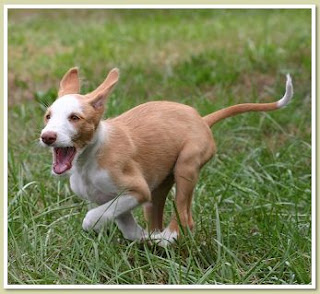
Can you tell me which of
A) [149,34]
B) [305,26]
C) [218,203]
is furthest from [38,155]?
[305,26]

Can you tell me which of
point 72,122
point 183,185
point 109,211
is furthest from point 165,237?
point 72,122

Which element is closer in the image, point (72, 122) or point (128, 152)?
point (72, 122)

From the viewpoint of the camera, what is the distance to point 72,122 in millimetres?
3762

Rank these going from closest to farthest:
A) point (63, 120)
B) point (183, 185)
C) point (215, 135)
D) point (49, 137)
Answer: point (49, 137)
point (63, 120)
point (183, 185)
point (215, 135)

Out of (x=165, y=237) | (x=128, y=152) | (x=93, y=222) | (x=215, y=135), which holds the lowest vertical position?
(x=215, y=135)

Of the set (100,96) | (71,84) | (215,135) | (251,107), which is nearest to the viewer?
(100,96)

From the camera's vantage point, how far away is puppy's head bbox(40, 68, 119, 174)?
369cm

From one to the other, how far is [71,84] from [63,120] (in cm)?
40

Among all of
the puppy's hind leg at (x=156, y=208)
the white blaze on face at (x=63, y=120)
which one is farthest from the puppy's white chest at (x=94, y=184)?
the puppy's hind leg at (x=156, y=208)

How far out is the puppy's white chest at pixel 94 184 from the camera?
3.94m

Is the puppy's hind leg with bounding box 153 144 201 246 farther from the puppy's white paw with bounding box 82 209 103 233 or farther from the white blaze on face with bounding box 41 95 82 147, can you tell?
the white blaze on face with bounding box 41 95 82 147

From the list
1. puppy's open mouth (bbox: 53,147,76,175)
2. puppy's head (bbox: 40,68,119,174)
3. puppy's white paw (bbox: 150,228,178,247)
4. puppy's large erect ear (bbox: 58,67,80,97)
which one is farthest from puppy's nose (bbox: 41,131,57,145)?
puppy's white paw (bbox: 150,228,178,247)

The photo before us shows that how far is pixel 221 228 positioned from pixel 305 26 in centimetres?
477

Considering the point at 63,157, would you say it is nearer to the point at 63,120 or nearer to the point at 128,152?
the point at 63,120
